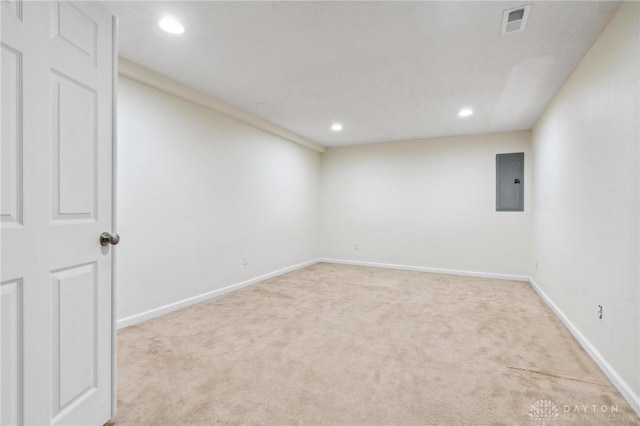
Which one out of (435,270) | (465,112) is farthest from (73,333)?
(435,270)

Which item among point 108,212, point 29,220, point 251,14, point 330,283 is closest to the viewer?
point 29,220

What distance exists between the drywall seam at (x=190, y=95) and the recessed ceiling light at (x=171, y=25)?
74 cm

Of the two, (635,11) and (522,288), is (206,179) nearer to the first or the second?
(635,11)

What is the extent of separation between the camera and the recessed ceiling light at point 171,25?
2.11 metres

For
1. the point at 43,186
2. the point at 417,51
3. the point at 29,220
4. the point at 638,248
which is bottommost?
the point at 638,248

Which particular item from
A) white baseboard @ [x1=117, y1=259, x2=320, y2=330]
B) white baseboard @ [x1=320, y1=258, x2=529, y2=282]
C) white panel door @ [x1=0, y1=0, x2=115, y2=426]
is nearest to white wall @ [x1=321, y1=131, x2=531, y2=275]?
white baseboard @ [x1=320, y1=258, x2=529, y2=282]

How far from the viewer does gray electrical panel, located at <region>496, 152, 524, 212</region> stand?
15.7 ft

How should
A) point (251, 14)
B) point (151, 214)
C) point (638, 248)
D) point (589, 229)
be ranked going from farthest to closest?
point (151, 214)
point (589, 229)
point (251, 14)
point (638, 248)

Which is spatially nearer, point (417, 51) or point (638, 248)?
point (638, 248)

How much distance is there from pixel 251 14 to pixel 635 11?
2265 mm

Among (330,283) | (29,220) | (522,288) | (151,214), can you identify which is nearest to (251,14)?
(29,220)

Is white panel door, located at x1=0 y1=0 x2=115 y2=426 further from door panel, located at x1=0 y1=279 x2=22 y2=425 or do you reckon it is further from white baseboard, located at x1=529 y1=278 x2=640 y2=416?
white baseboard, located at x1=529 y1=278 x2=640 y2=416

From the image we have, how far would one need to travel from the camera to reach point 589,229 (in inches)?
93.4

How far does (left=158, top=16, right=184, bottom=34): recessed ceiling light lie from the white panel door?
0.73m
